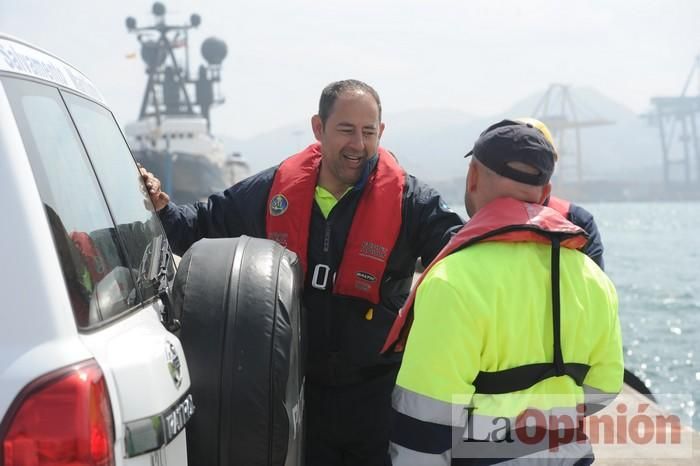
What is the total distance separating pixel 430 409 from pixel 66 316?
1.04 m

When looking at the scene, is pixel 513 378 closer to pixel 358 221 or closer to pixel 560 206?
pixel 358 221

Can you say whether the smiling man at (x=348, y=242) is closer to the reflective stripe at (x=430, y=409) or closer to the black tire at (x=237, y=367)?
the black tire at (x=237, y=367)

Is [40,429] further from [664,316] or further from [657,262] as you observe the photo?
[657,262]

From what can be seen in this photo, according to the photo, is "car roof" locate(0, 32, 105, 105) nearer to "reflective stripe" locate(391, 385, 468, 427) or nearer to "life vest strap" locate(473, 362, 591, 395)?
"reflective stripe" locate(391, 385, 468, 427)

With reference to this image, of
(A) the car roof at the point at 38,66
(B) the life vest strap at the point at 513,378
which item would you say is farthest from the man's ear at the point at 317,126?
(B) the life vest strap at the point at 513,378

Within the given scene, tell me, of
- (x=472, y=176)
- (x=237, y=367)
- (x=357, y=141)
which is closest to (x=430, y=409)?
(x=237, y=367)

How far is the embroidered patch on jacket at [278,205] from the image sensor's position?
12.0ft

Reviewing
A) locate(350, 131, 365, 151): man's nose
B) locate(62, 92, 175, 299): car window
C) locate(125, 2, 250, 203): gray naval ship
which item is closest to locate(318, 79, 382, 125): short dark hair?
locate(350, 131, 365, 151): man's nose

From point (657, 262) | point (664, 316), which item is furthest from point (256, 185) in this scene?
point (657, 262)

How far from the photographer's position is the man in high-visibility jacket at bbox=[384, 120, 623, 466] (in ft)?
6.92

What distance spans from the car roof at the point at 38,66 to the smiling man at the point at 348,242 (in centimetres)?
121

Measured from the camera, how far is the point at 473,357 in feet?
6.91

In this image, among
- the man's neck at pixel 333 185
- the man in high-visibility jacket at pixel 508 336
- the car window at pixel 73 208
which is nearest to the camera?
the car window at pixel 73 208

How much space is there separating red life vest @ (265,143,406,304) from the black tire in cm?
120
